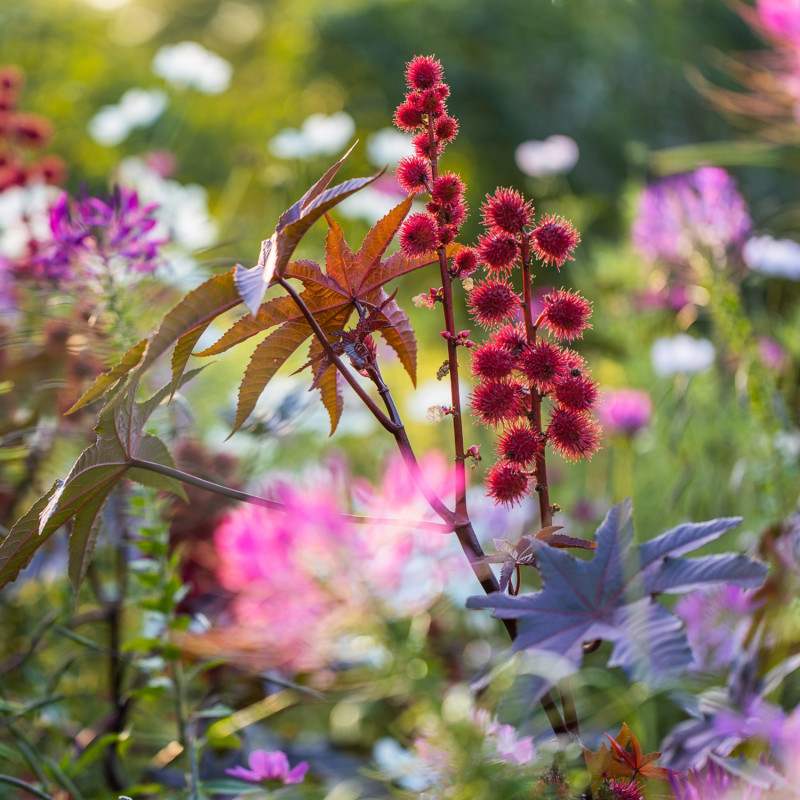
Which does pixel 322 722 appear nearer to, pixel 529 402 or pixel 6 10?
pixel 529 402

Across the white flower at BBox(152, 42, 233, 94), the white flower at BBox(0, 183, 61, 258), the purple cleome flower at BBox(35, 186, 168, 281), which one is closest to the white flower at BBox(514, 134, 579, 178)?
the white flower at BBox(152, 42, 233, 94)

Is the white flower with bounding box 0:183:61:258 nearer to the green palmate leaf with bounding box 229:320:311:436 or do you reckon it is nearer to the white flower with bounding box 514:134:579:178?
the green palmate leaf with bounding box 229:320:311:436

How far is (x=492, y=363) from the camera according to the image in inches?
9.7

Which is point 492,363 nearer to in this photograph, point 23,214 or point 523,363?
point 523,363

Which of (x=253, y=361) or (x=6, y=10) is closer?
(x=253, y=361)

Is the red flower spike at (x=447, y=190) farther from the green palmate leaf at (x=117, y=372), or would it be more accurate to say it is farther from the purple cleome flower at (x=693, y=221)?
the purple cleome flower at (x=693, y=221)

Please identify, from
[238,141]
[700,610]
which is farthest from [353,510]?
[238,141]

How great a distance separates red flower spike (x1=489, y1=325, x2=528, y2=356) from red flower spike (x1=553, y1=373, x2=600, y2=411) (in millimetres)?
16

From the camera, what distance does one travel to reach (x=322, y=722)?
76 centimetres

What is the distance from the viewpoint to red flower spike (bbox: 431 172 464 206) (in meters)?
0.24

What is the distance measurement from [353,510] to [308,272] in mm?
314

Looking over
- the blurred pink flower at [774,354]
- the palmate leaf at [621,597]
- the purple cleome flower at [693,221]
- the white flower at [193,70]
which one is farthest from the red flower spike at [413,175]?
the white flower at [193,70]

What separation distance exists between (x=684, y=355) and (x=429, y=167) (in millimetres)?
602

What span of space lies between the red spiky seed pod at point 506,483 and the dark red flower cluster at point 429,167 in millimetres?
58
